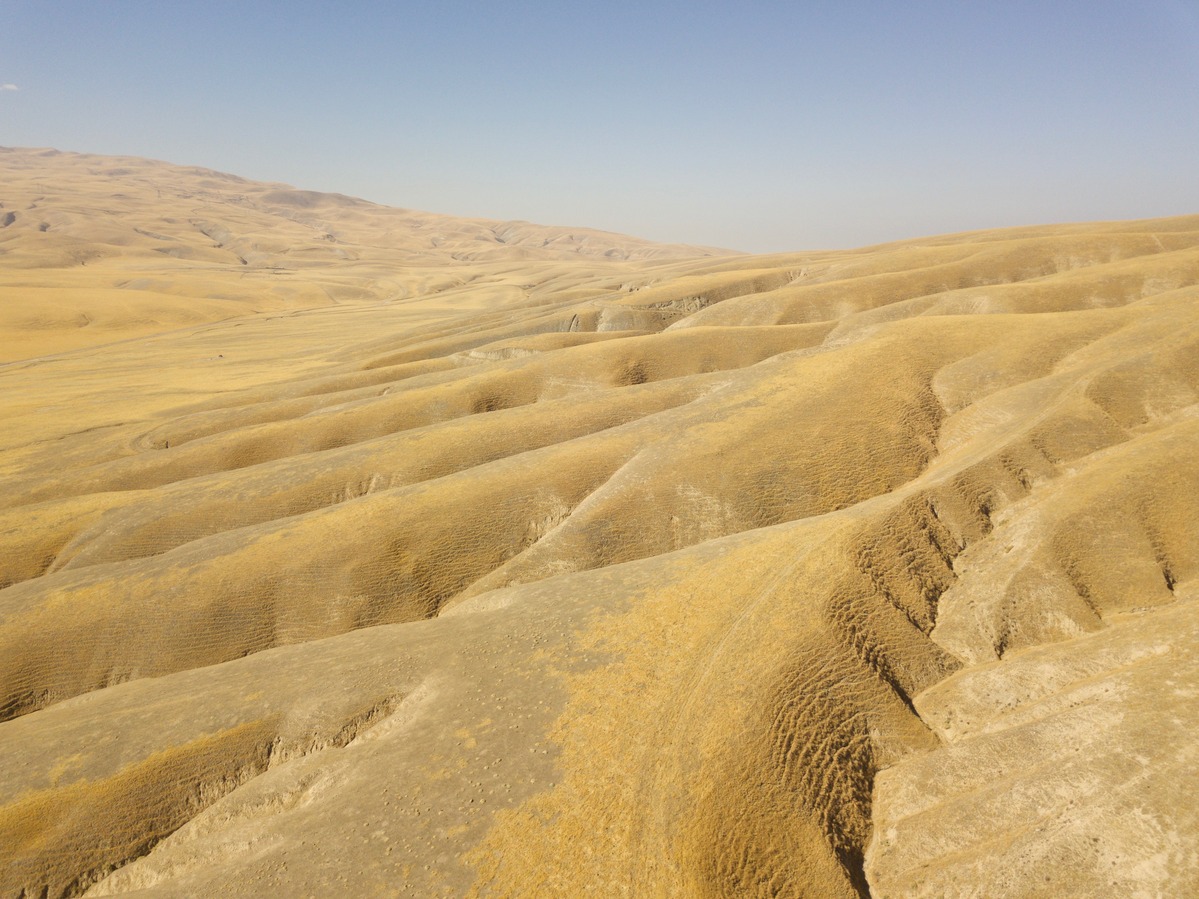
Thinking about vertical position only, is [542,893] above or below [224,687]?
above

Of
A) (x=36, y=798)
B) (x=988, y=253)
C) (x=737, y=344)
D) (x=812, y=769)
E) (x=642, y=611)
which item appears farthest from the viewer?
(x=988, y=253)

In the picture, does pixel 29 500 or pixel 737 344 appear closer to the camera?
pixel 29 500

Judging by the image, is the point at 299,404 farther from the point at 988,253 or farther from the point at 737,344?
the point at 988,253

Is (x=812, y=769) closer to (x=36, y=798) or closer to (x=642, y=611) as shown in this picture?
(x=642, y=611)

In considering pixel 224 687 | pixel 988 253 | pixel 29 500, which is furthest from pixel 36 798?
pixel 988 253

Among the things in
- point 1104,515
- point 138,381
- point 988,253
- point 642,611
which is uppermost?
point 988,253

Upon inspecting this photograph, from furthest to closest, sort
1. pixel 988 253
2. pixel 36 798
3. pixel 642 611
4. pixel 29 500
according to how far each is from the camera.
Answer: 1. pixel 988 253
2. pixel 29 500
3. pixel 642 611
4. pixel 36 798
